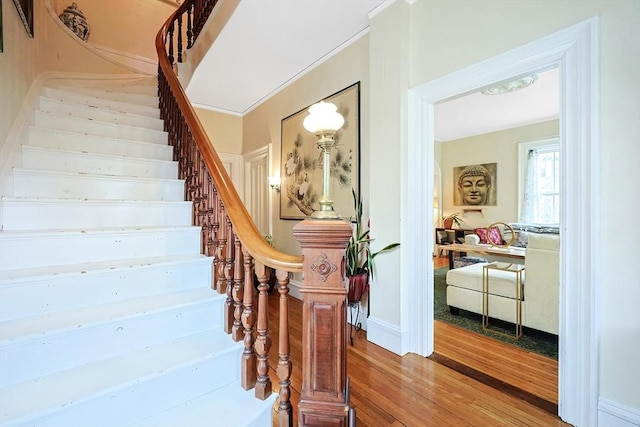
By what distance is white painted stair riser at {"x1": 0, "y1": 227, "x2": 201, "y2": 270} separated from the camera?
145 centimetres

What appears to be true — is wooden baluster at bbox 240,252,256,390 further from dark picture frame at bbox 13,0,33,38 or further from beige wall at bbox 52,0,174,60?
beige wall at bbox 52,0,174,60

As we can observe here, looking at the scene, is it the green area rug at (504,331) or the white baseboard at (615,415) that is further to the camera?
the green area rug at (504,331)

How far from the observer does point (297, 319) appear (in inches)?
116

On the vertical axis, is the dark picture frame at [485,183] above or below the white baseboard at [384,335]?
above

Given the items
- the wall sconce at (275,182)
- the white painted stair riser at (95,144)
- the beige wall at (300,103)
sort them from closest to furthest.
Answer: the white painted stair riser at (95,144), the beige wall at (300,103), the wall sconce at (275,182)

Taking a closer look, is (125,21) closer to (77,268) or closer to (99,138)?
(99,138)

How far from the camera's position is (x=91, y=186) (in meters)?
1.96

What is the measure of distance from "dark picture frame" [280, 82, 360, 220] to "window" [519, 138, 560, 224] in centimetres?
449

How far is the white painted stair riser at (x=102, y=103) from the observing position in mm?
2555

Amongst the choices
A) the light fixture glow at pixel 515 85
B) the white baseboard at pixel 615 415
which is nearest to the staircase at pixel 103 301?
the white baseboard at pixel 615 415

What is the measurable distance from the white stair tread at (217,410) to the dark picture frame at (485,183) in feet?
20.2

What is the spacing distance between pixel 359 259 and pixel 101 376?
2.01 metres

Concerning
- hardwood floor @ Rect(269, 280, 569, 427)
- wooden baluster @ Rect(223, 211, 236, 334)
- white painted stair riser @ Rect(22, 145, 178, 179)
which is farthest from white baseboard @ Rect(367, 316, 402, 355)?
white painted stair riser @ Rect(22, 145, 178, 179)

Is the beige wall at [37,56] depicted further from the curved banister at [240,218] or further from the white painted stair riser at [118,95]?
the curved banister at [240,218]
